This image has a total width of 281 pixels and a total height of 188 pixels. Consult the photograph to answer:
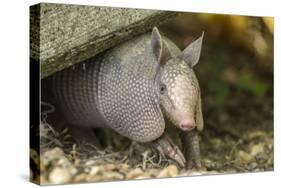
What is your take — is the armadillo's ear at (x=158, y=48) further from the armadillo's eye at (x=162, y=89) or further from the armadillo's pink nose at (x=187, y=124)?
the armadillo's pink nose at (x=187, y=124)

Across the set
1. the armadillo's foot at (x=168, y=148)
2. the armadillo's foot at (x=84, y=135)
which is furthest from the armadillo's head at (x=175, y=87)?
the armadillo's foot at (x=84, y=135)

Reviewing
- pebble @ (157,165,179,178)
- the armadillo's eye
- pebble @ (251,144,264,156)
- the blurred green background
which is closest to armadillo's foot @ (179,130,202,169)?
pebble @ (157,165,179,178)

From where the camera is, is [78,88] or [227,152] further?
[227,152]

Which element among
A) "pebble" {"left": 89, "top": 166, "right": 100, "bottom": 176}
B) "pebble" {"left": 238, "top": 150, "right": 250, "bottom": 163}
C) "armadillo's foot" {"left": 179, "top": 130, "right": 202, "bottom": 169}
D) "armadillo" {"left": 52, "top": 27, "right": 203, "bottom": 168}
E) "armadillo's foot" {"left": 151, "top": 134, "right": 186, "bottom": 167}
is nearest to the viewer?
"pebble" {"left": 89, "top": 166, "right": 100, "bottom": 176}

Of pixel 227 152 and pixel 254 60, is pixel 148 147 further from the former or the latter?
pixel 254 60

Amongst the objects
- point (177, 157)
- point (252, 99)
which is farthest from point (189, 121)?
point (252, 99)

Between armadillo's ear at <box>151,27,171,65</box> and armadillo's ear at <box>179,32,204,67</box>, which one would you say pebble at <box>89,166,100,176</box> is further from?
armadillo's ear at <box>179,32,204,67</box>

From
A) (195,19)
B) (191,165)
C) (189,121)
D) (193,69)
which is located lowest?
(191,165)
